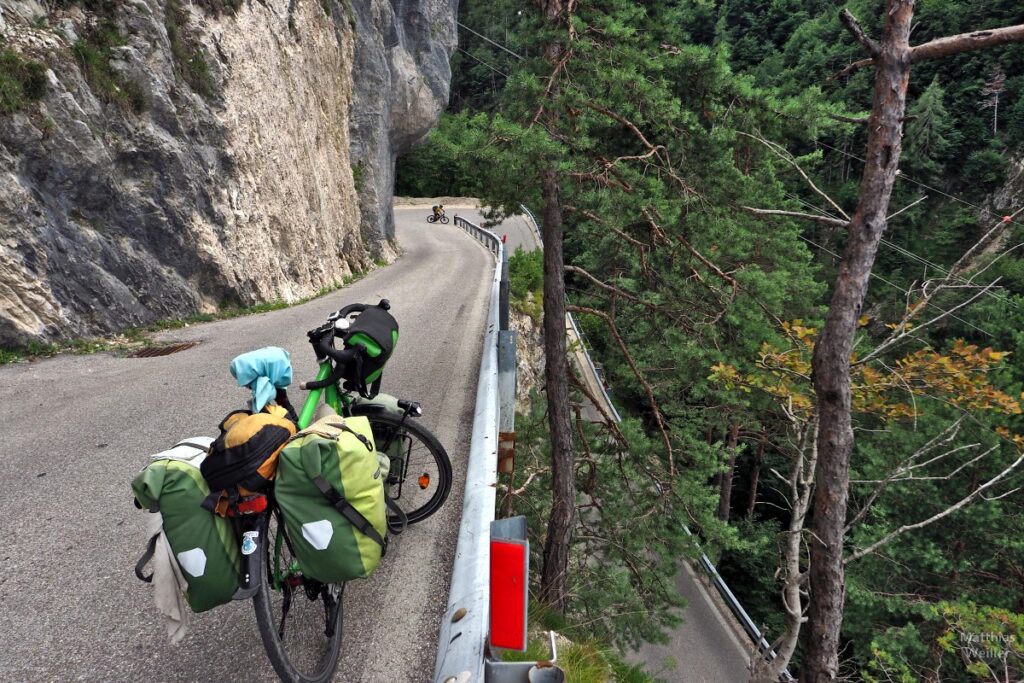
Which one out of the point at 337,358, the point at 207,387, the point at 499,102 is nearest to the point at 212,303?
the point at 207,387

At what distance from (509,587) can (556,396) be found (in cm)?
480

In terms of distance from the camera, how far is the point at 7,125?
23.6 ft

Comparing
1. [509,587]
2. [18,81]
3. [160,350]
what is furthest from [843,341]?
[18,81]

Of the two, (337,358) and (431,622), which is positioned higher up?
(337,358)

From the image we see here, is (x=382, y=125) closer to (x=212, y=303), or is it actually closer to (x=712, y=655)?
(x=212, y=303)

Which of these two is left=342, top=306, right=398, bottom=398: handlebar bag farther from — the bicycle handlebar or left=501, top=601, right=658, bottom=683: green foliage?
left=501, top=601, right=658, bottom=683: green foliage

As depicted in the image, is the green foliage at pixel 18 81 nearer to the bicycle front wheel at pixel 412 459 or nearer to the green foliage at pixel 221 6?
the green foliage at pixel 221 6

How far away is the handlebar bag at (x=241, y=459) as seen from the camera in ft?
6.96

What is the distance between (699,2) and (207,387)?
23.9 ft

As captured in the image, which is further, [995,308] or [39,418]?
[995,308]

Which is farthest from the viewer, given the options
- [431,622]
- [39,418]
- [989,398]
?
[989,398]

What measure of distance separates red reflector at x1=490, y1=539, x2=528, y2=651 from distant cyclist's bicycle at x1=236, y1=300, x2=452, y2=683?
0.96m

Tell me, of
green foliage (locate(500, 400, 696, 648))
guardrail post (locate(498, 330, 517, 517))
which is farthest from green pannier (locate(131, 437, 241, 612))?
green foliage (locate(500, 400, 696, 648))

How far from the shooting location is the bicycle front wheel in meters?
3.59
